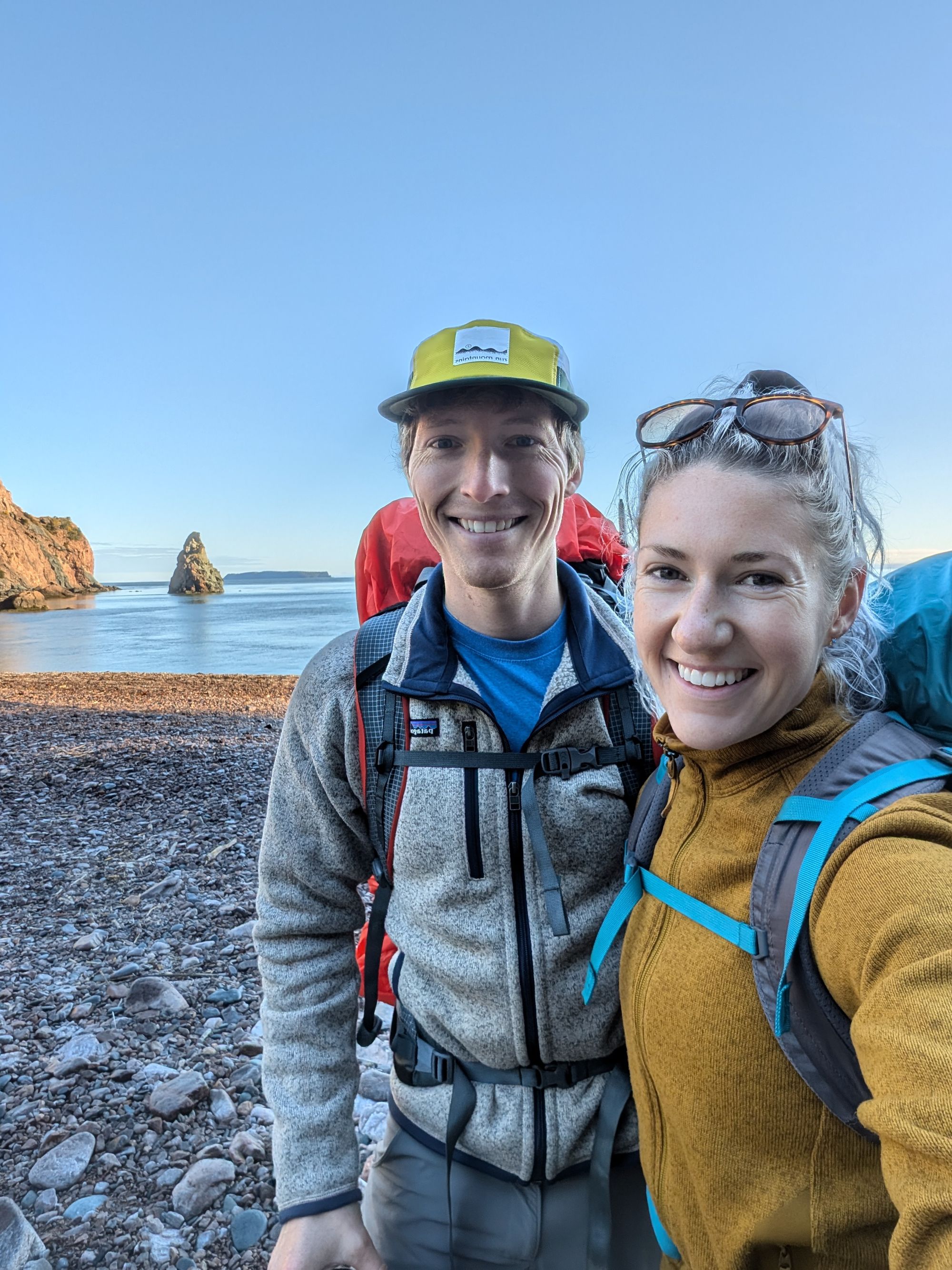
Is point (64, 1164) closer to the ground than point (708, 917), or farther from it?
closer to the ground

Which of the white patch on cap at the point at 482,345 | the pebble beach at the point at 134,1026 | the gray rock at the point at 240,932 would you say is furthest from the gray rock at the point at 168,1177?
the white patch on cap at the point at 482,345

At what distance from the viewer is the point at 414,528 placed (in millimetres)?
2984

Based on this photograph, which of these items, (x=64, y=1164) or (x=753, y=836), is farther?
(x=64, y=1164)

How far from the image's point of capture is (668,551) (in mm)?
1639

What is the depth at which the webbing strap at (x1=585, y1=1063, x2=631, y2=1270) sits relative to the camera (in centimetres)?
196

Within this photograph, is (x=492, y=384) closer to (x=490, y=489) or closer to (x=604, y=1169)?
(x=490, y=489)

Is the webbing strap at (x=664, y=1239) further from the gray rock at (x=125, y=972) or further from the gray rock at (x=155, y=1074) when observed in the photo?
the gray rock at (x=125, y=972)

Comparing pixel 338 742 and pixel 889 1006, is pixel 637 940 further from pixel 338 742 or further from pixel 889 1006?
pixel 338 742

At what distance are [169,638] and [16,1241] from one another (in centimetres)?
4317

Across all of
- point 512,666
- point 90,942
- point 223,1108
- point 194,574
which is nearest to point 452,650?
point 512,666

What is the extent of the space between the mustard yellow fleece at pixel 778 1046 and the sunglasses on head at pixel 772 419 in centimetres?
56

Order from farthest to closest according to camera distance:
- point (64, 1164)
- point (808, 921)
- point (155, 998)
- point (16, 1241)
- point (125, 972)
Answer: point (125, 972), point (155, 998), point (64, 1164), point (16, 1241), point (808, 921)

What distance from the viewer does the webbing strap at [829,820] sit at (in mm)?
1284

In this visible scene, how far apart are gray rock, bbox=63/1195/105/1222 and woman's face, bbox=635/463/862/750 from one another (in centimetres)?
357
